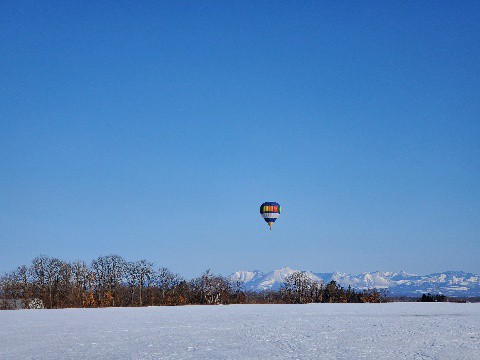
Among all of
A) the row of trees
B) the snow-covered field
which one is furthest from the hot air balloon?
the snow-covered field

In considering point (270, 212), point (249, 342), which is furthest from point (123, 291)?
point (249, 342)

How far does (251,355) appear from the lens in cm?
1608

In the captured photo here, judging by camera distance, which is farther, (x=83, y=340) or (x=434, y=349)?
(x=83, y=340)

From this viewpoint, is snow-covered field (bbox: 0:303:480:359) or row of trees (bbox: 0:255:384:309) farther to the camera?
row of trees (bbox: 0:255:384:309)

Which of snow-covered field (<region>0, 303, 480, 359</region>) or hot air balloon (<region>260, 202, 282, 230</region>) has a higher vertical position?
hot air balloon (<region>260, 202, 282, 230</region>)

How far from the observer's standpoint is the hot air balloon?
7250 centimetres

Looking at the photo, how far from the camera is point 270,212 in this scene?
72500 millimetres

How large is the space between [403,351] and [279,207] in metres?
56.6

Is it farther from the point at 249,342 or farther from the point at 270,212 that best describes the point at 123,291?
the point at 249,342

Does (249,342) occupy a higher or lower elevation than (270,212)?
lower

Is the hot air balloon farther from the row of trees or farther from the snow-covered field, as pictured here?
the snow-covered field

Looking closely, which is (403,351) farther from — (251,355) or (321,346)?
(251,355)

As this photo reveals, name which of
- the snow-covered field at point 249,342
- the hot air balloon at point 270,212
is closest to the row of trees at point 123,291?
the hot air balloon at point 270,212

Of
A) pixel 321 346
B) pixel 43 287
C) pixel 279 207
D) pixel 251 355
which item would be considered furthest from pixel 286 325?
pixel 43 287
